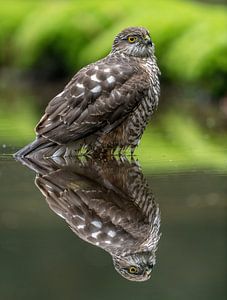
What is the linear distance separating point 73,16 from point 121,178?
15803 mm

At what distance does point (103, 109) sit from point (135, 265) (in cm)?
401

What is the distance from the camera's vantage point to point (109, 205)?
765 cm

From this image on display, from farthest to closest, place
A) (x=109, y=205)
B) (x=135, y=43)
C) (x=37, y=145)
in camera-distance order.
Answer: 1. (x=135, y=43)
2. (x=37, y=145)
3. (x=109, y=205)

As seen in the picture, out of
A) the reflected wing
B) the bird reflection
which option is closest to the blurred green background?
the reflected wing

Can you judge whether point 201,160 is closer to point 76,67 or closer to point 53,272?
point 53,272

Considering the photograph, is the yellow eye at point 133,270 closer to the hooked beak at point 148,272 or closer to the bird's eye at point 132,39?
the hooked beak at point 148,272

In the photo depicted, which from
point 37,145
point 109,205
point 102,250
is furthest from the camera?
point 37,145

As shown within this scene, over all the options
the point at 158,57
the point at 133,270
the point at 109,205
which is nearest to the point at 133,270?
the point at 133,270

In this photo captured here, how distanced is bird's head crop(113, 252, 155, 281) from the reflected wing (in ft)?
12.3

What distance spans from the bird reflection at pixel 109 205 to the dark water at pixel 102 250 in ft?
0.07

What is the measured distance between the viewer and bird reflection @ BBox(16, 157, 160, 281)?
6.44 meters

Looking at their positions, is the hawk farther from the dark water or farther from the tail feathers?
the dark water

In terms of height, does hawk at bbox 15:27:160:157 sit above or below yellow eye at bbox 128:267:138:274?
above

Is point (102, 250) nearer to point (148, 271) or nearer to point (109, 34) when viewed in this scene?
point (148, 271)
